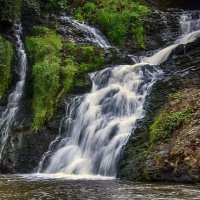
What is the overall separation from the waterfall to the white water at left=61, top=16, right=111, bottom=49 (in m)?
3.56

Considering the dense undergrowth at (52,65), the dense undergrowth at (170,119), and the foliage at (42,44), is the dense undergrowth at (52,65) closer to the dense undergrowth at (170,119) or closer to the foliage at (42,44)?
the foliage at (42,44)

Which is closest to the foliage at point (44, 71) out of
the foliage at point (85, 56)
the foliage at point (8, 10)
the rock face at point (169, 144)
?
the foliage at point (85, 56)

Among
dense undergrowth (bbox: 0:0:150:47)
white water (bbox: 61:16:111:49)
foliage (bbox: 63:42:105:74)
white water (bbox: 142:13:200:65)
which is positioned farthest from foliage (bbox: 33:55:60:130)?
white water (bbox: 142:13:200:65)

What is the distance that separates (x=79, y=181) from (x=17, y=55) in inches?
356

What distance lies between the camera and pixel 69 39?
20.9 meters

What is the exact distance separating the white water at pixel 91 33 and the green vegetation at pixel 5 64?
4616mm

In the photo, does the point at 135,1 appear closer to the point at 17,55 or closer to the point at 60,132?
the point at 17,55

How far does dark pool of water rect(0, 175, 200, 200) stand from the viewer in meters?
8.37

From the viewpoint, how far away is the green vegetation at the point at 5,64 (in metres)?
17.5

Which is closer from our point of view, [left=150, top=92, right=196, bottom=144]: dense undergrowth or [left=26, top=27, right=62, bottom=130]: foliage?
[left=150, top=92, right=196, bottom=144]: dense undergrowth

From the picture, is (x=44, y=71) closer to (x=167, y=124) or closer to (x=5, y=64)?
(x=5, y=64)

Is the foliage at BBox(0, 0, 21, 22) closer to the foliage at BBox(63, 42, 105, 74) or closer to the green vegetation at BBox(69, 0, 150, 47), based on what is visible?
the foliage at BBox(63, 42, 105, 74)

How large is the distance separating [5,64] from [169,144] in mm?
8695

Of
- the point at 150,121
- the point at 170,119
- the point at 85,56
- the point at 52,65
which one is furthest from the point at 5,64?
the point at 170,119
